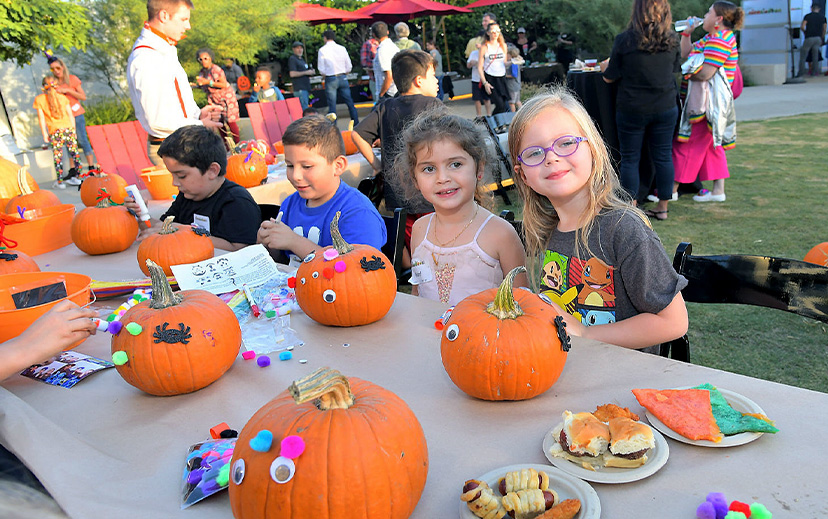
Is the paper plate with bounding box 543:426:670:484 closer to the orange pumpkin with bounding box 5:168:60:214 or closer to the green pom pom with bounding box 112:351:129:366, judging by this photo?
the green pom pom with bounding box 112:351:129:366

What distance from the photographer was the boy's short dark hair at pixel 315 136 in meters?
3.08

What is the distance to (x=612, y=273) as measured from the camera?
6.65 feet

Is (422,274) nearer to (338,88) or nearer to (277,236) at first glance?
(277,236)

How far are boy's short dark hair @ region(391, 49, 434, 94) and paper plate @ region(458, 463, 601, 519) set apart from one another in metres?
4.25

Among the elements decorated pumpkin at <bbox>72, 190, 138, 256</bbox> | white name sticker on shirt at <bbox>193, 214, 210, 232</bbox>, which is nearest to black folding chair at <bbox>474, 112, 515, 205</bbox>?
white name sticker on shirt at <bbox>193, 214, 210, 232</bbox>

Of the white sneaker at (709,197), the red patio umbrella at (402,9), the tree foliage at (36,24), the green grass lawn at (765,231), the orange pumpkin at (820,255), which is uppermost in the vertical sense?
the red patio umbrella at (402,9)

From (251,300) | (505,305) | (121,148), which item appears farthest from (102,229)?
(121,148)

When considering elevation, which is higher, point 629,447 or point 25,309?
point 25,309

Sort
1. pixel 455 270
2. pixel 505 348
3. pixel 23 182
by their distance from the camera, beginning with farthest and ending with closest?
pixel 23 182, pixel 455 270, pixel 505 348

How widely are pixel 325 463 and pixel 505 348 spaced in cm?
57

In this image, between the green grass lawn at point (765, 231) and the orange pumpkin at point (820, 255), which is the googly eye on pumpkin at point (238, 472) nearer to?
the green grass lawn at point (765, 231)

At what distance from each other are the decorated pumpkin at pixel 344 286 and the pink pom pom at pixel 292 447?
3.17 feet

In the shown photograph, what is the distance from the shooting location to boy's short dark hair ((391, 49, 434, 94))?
16.1ft

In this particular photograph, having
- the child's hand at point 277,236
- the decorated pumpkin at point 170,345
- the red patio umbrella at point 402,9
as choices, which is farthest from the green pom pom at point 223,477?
the red patio umbrella at point 402,9
